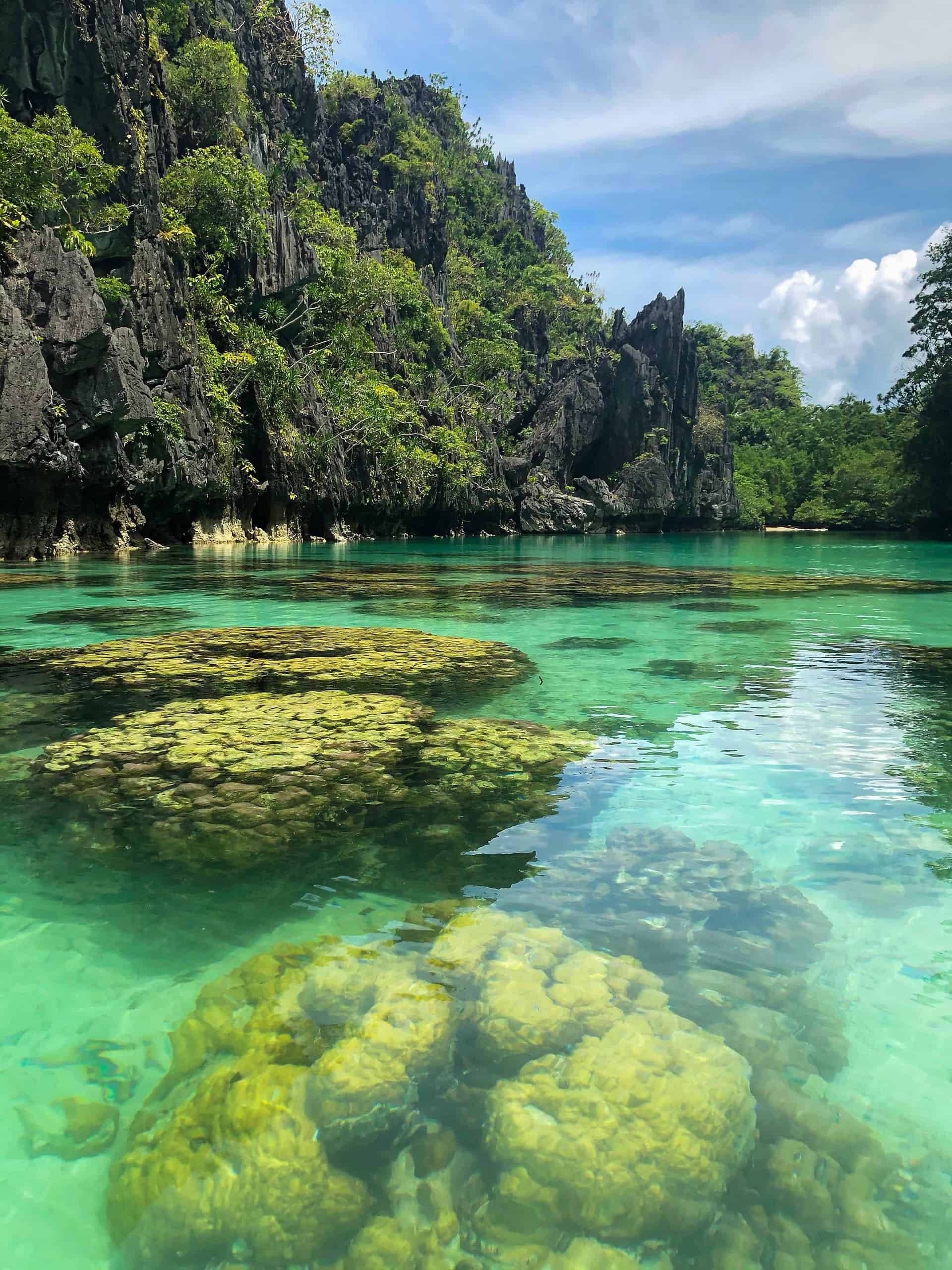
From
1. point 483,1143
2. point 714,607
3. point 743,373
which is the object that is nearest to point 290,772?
point 483,1143

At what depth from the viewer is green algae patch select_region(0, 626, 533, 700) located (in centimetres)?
635

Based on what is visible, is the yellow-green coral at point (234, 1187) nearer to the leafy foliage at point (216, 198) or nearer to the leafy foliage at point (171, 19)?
the leafy foliage at point (216, 198)

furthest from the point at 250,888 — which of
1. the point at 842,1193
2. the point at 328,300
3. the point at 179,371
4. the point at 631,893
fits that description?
the point at 328,300

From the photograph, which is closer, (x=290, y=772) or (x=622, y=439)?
(x=290, y=772)

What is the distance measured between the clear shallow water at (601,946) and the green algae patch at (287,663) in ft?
1.60

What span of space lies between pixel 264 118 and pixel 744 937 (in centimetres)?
5178

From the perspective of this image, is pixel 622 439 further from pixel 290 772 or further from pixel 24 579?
pixel 290 772

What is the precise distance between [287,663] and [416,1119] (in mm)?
5603

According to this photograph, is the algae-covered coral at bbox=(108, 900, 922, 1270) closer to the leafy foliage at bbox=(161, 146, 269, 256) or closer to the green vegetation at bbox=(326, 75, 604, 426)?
the leafy foliage at bbox=(161, 146, 269, 256)

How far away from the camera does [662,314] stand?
60219 mm

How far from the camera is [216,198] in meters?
30.5

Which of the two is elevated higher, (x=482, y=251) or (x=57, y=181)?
(x=482, y=251)

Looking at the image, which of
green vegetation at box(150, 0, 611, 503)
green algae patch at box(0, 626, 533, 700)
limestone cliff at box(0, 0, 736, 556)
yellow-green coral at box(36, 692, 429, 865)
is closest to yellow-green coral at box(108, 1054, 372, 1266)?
yellow-green coral at box(36, 692, 429, 865)

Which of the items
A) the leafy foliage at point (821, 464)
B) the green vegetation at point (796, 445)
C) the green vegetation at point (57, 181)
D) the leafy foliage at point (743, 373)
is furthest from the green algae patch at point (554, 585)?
the leafy foliage at point (743, 373)
